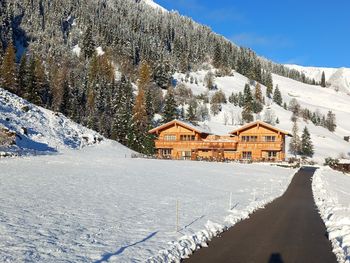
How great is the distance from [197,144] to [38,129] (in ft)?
102

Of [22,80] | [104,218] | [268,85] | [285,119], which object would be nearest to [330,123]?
[285,119]

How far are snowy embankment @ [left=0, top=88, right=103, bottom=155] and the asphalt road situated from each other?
41.3m

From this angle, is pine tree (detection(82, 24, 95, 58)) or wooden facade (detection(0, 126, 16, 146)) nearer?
wooden facade (detection(0, 126, 16, 146))

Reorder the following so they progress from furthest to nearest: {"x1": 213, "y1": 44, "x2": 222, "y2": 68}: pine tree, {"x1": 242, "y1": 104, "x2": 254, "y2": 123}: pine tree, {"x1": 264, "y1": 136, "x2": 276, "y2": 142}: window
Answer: {"x1": 213, "y1": 44, "x2": 222, "y2": 68}: pine tree < {"x1": 242, "y1": 104, "x2": 254, "y2": 123}: pine tree < {"x1": 264, "y1": 136, "x2": 276, "y2": 142}: window

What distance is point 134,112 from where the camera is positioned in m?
101

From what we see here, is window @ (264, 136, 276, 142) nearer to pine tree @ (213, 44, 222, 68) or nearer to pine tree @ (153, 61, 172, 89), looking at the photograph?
pine tree @ (153, 61, 172, 89)

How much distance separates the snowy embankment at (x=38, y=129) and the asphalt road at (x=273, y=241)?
4131cm

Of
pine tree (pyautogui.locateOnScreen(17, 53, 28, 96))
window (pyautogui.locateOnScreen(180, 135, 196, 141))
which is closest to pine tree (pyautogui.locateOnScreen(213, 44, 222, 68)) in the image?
pine tree (pyautogui.locateOnScreen(17, 53, 28, 96))

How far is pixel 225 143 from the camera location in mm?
79125

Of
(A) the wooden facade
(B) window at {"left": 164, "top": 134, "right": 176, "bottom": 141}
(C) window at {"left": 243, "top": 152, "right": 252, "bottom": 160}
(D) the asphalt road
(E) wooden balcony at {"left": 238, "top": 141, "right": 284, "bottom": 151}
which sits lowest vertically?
(D) the asphalt road

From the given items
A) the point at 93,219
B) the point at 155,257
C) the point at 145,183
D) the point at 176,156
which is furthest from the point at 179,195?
the point at 176,156

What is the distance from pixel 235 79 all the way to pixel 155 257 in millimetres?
174427

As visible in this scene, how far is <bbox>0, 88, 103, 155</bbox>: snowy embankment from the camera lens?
192 feet

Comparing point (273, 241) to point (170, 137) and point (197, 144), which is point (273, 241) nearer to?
point (197, 144)
